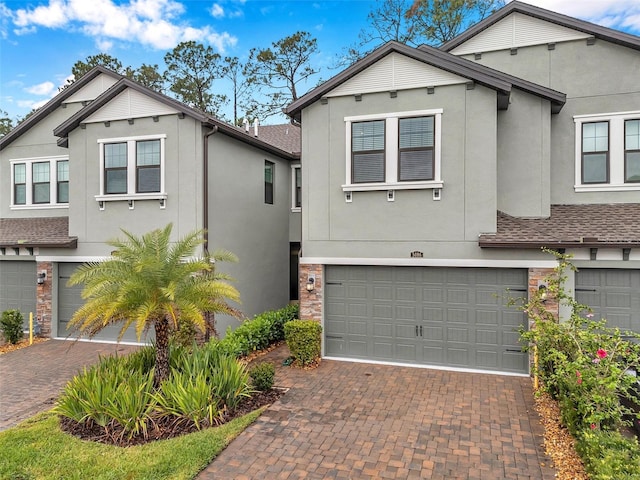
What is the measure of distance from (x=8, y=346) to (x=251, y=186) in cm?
858

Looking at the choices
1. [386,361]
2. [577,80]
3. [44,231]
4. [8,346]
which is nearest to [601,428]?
[386,361]

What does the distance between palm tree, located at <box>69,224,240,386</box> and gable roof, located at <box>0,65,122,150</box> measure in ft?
33.5

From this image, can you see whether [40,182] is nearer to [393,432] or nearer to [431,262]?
[431,262]

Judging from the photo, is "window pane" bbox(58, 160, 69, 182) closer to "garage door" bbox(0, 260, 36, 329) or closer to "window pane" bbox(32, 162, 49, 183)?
"window pane" bbox(32, 162, 49, 183)

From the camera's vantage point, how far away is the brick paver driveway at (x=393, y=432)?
559cm

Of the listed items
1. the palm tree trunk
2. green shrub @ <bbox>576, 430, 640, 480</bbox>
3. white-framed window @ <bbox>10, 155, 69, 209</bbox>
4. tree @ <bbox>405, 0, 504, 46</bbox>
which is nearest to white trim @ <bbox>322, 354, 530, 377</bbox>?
green shrub @ <bbox>576, 430, 640, 480</bbox>

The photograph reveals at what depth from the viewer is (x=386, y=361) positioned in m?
10.3

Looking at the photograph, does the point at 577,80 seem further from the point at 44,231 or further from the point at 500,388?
the point at 44,231

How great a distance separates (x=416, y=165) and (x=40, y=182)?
13660mm

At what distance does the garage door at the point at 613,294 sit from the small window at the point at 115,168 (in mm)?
12502

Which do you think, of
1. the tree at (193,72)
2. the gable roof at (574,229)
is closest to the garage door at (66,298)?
the gable roof at (574,229)

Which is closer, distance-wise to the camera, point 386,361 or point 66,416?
point 66,416

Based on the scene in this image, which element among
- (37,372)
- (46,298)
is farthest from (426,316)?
(46,298)

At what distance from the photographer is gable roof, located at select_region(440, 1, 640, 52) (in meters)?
10.7
